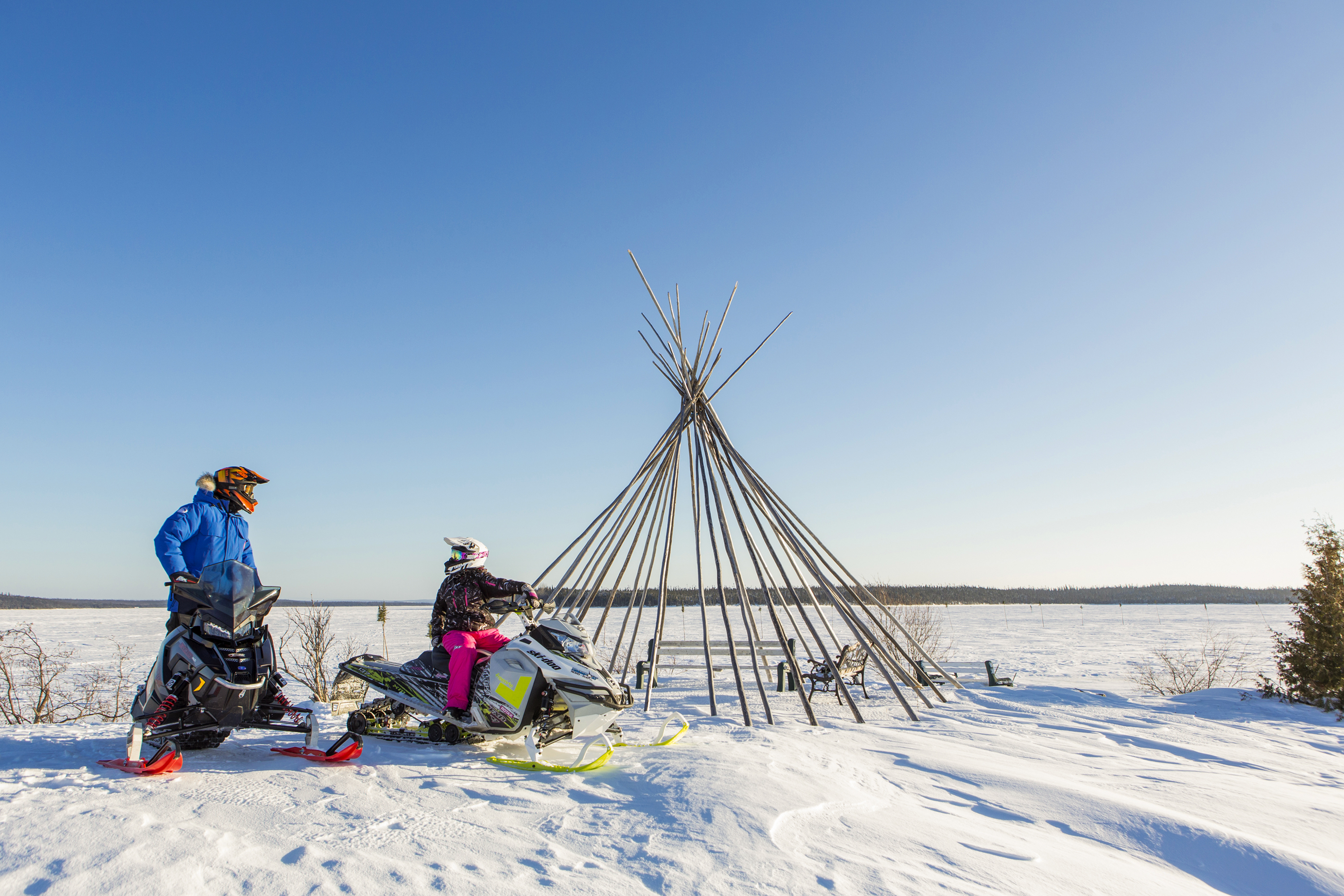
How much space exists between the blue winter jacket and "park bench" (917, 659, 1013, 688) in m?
5.39

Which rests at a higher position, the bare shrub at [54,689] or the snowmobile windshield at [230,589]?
the snowmobile windshield at [230,589]

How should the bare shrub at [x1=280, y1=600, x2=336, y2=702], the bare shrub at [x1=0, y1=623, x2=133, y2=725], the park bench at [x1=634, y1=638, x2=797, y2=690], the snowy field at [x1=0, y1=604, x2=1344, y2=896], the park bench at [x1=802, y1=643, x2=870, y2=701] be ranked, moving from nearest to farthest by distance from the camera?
the snowy field at [x1=0, y1=604, x2=1344, y2=896], the bare shrub at [x1=0, y1=623, x2=133, y2=725], the park bench at [x1=802, y1=643, x2=870, y2=701], the park bench at [x1=634, y1=638, x2=797, y2=690], the bare shrub at [x1=280, y1=600, x2=336, y2=702]

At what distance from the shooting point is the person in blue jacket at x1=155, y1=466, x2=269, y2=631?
347cm

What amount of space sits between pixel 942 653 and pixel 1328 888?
11595 millimetres

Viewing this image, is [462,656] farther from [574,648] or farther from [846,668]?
[846,668]

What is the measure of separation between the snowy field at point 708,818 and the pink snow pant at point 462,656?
0.99ft

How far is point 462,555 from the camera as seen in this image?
3.92m

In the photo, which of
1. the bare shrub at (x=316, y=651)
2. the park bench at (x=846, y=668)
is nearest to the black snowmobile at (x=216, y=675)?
Answer: the bare shrub at (x=316, y=651)

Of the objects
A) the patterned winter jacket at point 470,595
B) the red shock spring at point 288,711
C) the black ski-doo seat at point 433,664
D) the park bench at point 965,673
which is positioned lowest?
the park bench at point 965,673

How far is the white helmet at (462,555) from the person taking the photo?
3906mm

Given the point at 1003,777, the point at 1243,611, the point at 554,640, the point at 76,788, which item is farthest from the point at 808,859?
the point at 1243,611

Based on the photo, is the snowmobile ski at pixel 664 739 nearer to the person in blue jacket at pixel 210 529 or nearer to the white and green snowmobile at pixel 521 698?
the white and green snowmobile at pixel 521 698

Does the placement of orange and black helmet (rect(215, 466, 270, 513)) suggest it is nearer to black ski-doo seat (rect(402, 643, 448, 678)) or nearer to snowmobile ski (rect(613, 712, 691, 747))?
black ski-doo seat (rect(402, 643, 448, 678))

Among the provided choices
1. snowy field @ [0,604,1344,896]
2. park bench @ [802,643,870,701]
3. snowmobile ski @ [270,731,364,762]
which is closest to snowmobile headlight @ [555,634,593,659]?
snowy field @ [0,604,1344,896]
